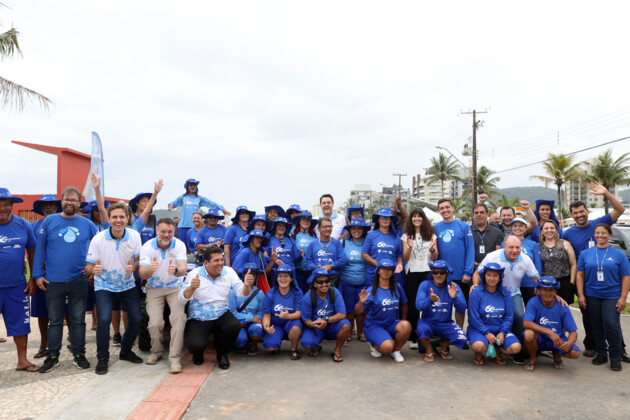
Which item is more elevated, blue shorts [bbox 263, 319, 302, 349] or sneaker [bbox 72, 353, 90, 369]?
blue shorts [bbox 263, 319, 302, 349]

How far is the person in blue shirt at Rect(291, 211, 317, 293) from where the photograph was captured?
662cm

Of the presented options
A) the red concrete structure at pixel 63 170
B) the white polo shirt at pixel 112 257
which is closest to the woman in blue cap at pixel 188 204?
the white polo shirt at pixel 112 257

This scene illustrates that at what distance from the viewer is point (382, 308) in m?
5.62

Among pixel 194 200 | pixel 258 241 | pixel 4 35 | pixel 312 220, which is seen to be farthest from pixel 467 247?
pixel 4 35

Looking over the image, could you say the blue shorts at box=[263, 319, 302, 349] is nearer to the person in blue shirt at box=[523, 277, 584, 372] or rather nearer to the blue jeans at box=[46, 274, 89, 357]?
the blue jeans at box=[46, 274, 89, 357]

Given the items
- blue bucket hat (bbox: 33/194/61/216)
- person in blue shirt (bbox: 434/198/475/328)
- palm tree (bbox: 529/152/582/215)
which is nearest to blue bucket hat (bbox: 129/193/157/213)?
blue bucket hat (bbox: 33/194/61/216)

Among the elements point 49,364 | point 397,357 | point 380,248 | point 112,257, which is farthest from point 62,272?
point 397,357

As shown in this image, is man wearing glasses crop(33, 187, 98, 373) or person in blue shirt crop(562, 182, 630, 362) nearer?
man wearing glasses crop(33, 187, 98, 373)

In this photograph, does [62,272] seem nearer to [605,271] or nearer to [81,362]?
[81,362]

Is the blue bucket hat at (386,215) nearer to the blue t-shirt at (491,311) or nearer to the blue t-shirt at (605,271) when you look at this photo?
the blue t-shirt at (491,311)

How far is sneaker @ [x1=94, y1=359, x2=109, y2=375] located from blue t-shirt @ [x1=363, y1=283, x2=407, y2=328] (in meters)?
3.17

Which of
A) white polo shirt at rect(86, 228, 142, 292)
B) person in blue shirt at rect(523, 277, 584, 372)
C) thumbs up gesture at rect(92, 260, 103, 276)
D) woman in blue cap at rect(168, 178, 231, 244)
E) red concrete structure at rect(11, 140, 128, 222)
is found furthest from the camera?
red concrete structure at rect(11, 140, 128, 222)

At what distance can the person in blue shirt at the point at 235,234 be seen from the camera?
22.1 feet

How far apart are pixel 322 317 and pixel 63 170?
15.3 meters
